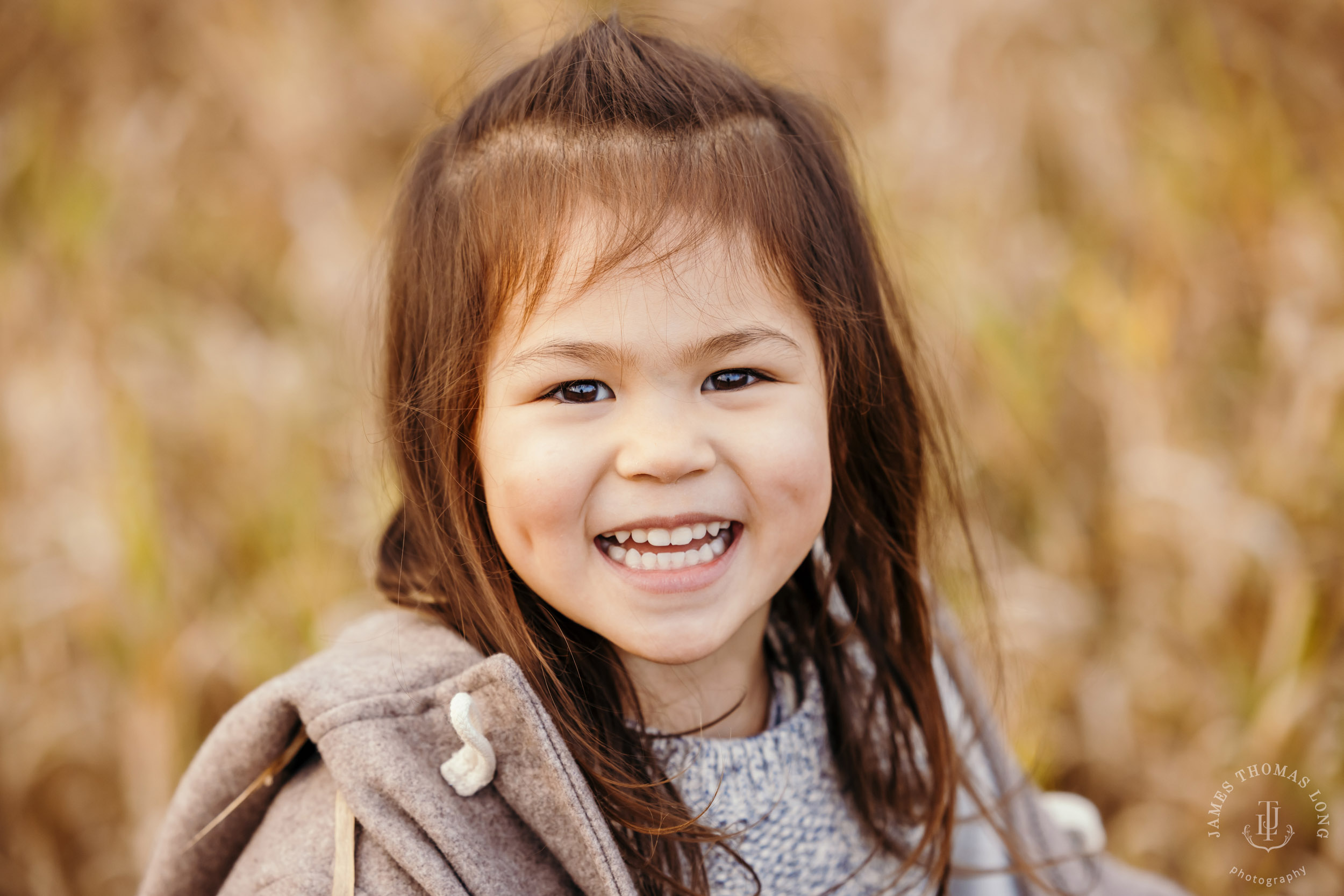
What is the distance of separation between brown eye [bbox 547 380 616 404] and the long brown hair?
0.11 metres

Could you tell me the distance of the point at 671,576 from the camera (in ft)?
3.66

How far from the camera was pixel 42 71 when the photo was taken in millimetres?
2949

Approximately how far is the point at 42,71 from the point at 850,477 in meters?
2.87

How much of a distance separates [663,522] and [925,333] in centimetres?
156

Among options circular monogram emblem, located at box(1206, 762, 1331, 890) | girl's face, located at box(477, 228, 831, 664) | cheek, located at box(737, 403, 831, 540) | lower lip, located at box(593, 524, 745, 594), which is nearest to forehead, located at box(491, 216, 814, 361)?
girl's face, located at box(477, 228, 831, 664)

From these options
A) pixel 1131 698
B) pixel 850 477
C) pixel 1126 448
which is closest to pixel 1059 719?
pixel 1131 698

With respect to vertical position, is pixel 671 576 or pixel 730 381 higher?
pixel 730 381

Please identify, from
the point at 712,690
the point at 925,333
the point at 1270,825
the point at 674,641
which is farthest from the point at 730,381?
the point at 1270,825

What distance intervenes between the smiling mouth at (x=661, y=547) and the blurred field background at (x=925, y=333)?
2.41ft

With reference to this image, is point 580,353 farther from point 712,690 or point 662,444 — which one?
point 712,690

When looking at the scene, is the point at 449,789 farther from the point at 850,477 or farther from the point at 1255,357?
the point at 1255,357

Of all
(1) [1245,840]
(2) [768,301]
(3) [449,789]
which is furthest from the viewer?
(1) [1245,840]

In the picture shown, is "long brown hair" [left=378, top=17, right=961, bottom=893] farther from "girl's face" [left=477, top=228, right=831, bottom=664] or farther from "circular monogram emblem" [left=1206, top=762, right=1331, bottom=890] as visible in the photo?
"circular monogram emblem" [left=1206, top=762, right=1331, bottom=890]

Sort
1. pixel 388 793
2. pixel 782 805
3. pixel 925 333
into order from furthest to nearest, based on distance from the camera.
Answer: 1. pixel 925 333
2. pixel 782 805
3. pixel 388 793
